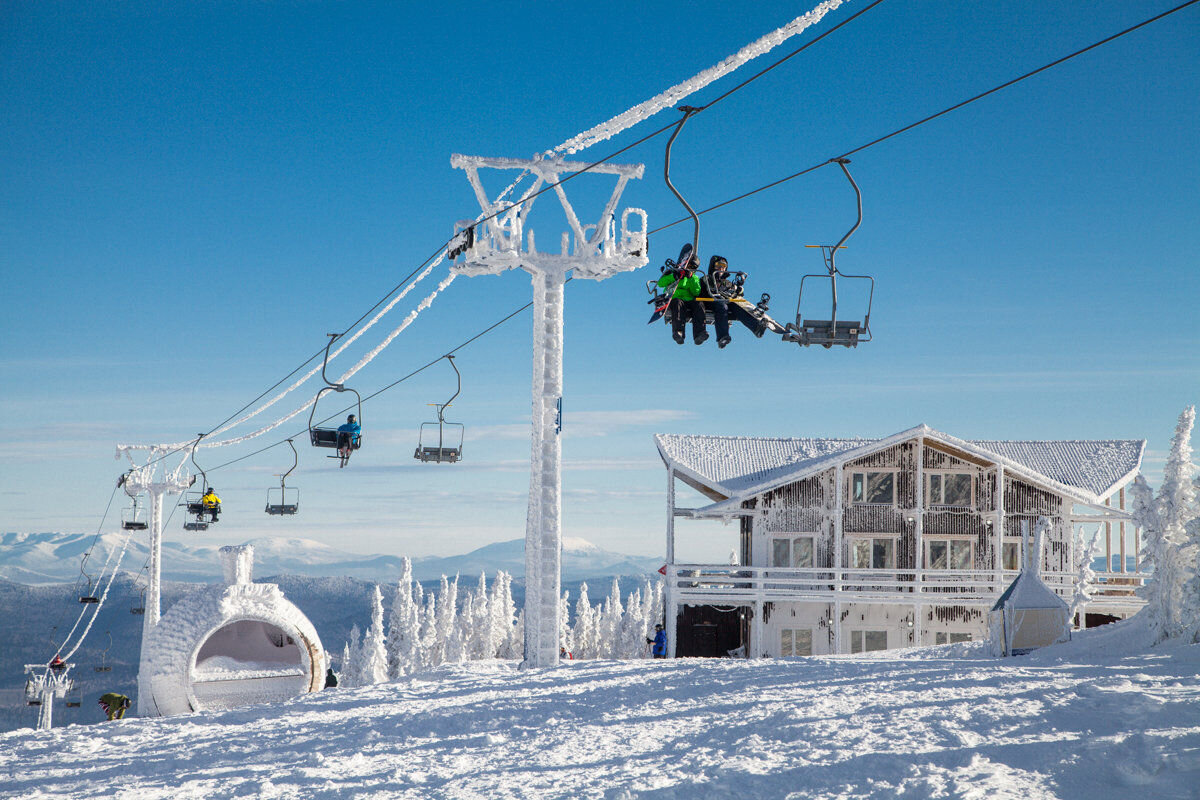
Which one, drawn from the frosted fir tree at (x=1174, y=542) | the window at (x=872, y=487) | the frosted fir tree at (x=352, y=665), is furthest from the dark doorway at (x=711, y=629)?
the frosted fir tree at (x=352, y=665)

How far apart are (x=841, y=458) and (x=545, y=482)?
15279mm

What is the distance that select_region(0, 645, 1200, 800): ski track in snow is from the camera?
8.90m

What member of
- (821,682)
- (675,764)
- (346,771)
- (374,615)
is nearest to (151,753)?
(346,771)

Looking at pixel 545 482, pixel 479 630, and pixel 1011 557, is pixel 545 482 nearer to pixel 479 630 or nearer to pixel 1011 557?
pixel 1011 557

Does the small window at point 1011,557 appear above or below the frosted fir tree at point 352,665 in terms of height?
above

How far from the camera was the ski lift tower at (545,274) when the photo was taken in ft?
60.0

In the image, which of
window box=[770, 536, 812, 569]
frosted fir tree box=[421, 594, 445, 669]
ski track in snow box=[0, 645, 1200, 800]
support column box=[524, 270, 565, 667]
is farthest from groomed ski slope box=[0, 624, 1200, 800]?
frosted fir tree box=[421, 594, 445, 669]

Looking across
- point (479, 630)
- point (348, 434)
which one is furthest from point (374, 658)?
point (348, 434)

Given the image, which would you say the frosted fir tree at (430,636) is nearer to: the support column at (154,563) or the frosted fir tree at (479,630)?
the frosted fir tree at (479,630)

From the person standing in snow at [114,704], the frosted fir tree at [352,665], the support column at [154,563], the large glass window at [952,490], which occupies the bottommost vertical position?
the frosted fir tree at [352,665]

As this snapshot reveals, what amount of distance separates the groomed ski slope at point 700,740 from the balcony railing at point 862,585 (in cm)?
1358

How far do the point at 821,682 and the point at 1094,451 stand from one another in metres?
26.5

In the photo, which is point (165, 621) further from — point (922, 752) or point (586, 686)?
point (922, 752)

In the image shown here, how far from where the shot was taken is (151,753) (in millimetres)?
12883
